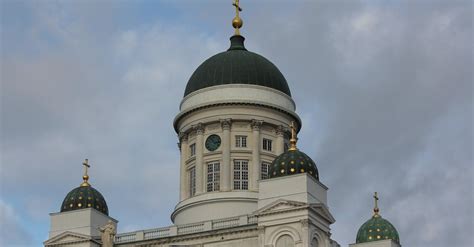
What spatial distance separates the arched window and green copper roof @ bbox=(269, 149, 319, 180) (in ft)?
13.7

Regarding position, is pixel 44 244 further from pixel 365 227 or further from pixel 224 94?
pixel 365 227

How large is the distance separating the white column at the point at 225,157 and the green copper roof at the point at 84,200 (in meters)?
8.60

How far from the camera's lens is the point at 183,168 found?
3511 inches

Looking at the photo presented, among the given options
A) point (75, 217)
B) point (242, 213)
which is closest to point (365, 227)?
point (242, 213)

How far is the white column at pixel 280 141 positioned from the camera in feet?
289

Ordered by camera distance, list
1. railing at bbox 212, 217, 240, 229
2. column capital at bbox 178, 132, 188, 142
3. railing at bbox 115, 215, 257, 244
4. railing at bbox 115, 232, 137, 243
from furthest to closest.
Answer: column capital at bbox 178, 132, 188, 142
railing at bbox 115, 232, 137, 243
railing at bbox 212, 217, 240, 229
railing at bbox 115, 215, 257, 244

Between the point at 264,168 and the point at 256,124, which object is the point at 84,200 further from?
the point at 256,124

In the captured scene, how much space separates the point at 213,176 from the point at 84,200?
A: 9.35 meters

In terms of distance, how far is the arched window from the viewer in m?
75.9

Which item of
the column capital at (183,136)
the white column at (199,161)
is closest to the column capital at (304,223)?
the white column at (199,161)

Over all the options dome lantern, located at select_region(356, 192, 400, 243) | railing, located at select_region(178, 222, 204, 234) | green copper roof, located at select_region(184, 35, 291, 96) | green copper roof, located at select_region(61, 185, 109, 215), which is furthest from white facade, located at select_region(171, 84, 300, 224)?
dome lantern, located at select_region(356, 192, 400, 243)

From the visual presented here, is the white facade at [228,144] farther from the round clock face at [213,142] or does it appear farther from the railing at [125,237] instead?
the railing at [125,237]

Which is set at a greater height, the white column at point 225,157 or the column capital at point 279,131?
the column capital at point 279,131

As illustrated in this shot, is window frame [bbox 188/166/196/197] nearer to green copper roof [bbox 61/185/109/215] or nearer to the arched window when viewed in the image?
green copper roof [bbox 61/185/109/215]
